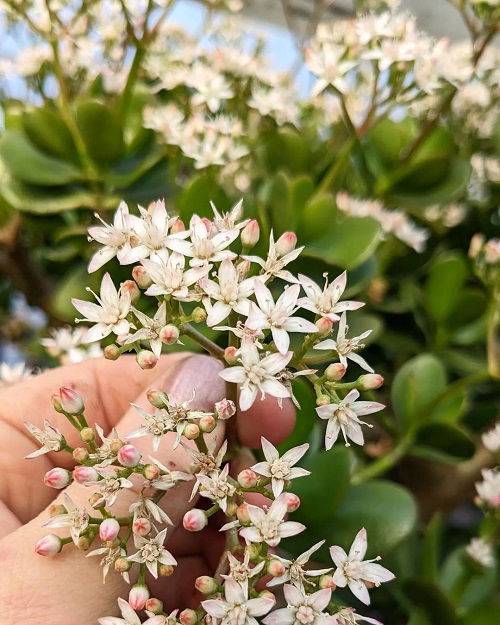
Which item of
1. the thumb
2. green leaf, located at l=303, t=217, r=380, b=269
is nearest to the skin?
the thumb

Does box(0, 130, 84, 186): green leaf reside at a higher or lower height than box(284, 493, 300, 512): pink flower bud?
higher

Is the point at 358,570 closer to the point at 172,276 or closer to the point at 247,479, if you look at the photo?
the point at 247,479

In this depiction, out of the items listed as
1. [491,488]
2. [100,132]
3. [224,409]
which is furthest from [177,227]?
[491,488]

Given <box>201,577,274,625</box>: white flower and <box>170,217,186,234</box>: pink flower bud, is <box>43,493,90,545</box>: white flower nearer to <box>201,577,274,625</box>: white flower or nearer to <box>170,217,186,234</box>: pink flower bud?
<box>201,577,274,625</box>: white flower

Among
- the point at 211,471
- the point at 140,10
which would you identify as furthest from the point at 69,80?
the point at 211,471

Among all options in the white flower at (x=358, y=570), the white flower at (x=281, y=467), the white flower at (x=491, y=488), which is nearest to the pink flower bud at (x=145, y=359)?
the white flower at (x=281, y=467)

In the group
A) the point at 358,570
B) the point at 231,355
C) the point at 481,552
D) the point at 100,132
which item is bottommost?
the point at 481,552

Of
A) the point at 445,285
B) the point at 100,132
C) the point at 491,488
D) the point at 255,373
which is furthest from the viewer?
the point at 445,285
